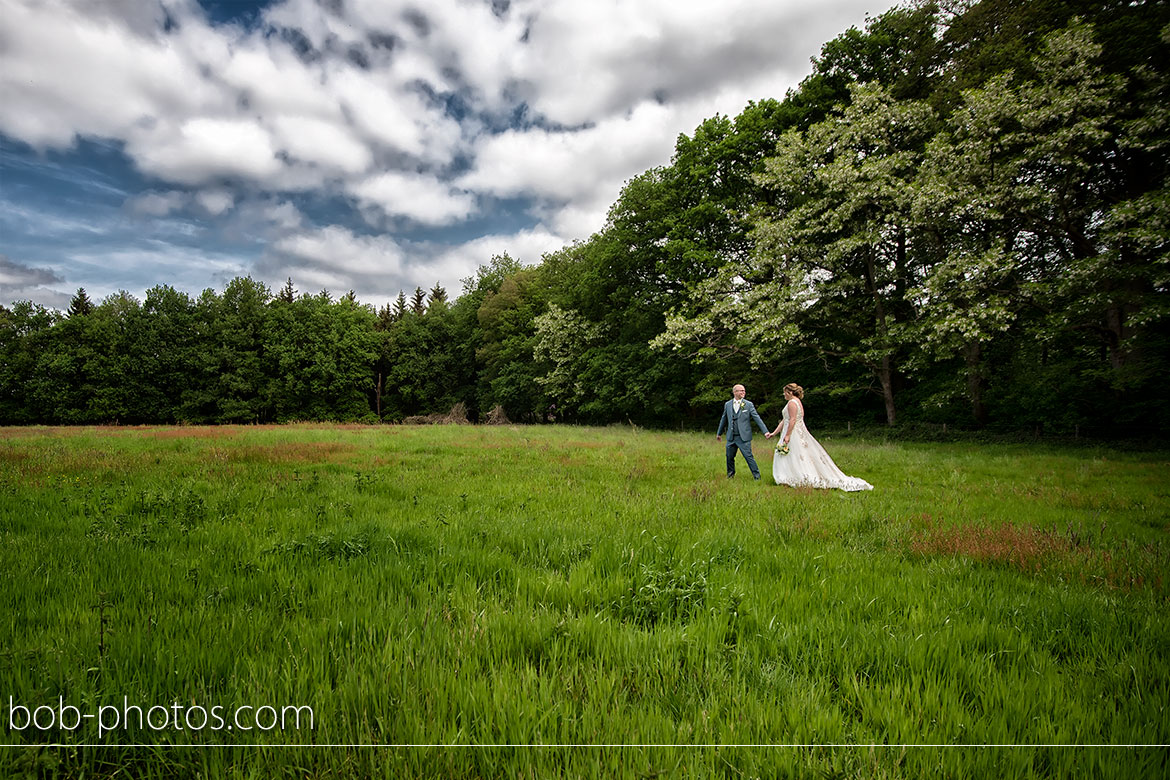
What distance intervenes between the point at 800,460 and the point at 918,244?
19730 millimetres

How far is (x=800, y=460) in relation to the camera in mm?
10570

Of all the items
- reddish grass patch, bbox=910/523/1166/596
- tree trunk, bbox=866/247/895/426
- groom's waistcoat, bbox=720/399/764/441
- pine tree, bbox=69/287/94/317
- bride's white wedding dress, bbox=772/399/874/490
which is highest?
pine tree, bbox=69/287/94/317

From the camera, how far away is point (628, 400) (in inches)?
1474

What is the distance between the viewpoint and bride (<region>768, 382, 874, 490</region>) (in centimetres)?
1030

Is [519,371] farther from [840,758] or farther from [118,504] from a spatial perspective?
[840,758]

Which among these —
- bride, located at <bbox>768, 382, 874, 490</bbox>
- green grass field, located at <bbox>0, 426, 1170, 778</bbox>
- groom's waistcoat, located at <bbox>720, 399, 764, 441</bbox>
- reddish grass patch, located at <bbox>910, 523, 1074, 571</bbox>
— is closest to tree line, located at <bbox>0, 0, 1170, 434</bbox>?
bride, located at <bbox>768, 382, 874, 490</bbox>

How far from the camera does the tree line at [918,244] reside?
15875mm

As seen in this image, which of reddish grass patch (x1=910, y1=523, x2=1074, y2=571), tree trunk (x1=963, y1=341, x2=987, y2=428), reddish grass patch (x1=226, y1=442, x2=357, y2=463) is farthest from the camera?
tree trunk (x1=963, y1=341, x2=987, y2=428)

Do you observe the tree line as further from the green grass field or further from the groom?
the green grass field

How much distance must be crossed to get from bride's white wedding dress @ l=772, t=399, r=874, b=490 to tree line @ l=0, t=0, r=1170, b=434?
433 inches

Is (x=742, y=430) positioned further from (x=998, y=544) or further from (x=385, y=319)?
(x=385, y=319)

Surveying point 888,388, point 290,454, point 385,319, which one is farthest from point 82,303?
point 888,388

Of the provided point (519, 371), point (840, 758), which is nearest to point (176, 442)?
point (840, 758)

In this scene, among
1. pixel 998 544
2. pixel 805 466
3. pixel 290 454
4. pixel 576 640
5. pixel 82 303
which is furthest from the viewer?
pixel 82 303
